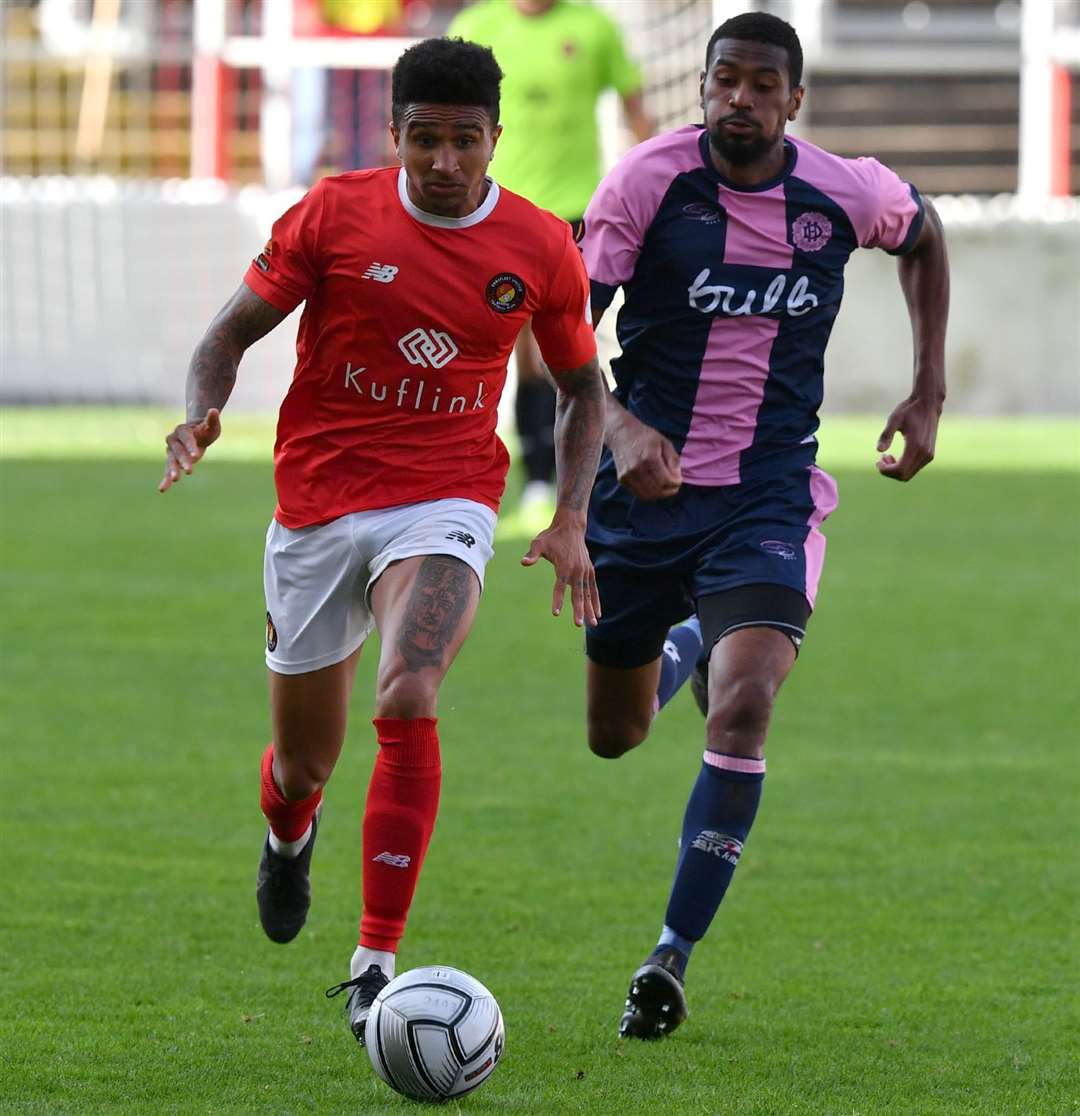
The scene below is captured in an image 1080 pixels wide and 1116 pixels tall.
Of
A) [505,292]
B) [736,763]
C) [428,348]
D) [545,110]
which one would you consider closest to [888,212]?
[505,292]

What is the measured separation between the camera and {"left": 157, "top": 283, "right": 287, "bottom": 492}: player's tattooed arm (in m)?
4.86

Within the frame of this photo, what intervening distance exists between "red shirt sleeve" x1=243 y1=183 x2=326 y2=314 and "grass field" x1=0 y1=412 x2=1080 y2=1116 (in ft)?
5.10

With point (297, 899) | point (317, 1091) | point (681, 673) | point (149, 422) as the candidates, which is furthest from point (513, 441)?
point (317, 1091)

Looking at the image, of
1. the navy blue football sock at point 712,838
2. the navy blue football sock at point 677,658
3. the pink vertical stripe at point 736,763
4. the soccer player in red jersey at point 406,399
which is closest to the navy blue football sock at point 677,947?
the navy blue football sock at point 712,838

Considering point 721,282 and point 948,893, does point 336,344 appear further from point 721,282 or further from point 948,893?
point 948,893

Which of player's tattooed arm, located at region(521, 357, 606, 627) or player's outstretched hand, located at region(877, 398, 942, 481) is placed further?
player's outstretched hand, located at region(877, 398, 942, 481)

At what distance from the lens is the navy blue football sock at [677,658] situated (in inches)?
257

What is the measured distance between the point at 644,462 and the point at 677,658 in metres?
1.23

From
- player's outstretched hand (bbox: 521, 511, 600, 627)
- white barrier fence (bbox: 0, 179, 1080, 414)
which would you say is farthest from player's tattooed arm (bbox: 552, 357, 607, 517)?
white barrier fence (bbox: 0, 179, 1080, 414)

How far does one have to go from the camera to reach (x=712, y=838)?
5.19 meters

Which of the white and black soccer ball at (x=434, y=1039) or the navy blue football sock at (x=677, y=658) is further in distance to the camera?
the navy blue football sock at (x=677, y=658)

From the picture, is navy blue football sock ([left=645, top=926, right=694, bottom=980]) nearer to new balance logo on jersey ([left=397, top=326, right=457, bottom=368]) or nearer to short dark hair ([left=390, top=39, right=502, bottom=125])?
new balance logo on jersey ([left=397, top=326, right=457, bottom=368])

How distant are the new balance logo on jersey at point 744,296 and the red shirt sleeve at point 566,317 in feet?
1.76

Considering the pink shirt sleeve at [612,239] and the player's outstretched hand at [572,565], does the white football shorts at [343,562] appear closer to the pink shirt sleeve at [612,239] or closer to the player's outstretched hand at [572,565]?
the player's outstretched hand at [572,565]
